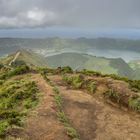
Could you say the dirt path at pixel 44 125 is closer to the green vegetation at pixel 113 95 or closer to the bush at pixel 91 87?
the green vegetation at pixel 113 95

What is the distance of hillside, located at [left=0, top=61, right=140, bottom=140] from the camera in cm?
2439

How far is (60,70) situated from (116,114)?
23.2m

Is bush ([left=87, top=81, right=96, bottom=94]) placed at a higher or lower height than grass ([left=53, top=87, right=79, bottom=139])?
higher

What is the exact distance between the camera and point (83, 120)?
29.7m

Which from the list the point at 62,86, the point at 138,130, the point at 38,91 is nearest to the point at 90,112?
the point at 138,130

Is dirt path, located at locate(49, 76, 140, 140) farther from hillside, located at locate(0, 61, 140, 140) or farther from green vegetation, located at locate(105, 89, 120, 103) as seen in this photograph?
green vegetation, located at locate(105, 89, 120, 103)

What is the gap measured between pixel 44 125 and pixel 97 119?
6.87 metres

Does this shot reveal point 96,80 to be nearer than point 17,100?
No

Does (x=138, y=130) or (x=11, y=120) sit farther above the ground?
(x=11, y=120)

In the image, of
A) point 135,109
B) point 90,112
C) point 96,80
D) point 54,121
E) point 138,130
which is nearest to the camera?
point 54,121

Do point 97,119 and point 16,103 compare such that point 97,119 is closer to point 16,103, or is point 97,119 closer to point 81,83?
point 16,103

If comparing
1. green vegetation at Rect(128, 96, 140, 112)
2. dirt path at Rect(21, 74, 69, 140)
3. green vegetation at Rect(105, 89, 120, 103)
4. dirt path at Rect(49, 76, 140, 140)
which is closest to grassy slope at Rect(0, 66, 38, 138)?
dirt path at Rect(21, 74, 69, 140)

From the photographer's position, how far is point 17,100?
1430 inches

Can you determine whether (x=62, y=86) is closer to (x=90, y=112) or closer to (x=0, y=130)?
(x=90, y=112)
